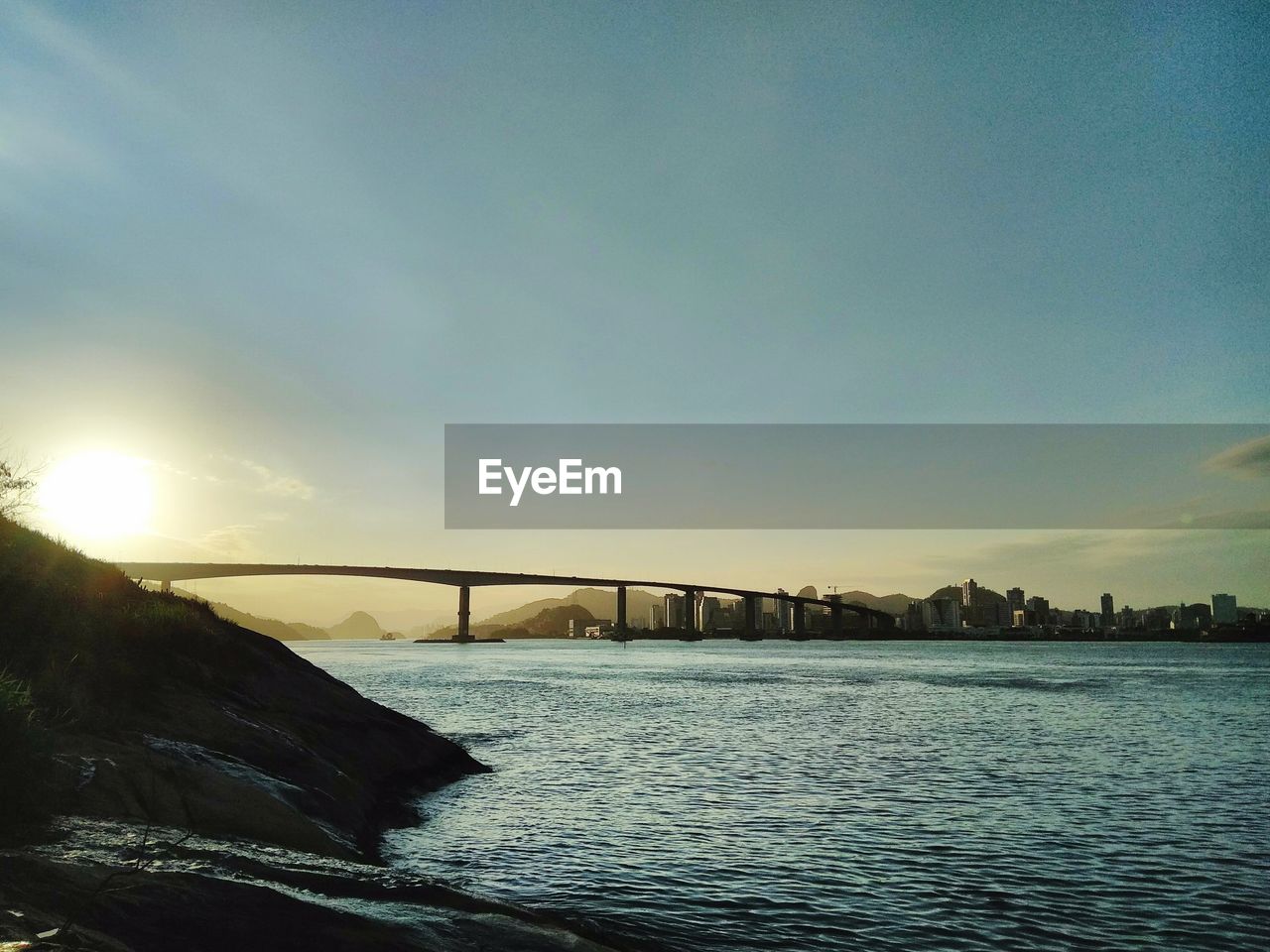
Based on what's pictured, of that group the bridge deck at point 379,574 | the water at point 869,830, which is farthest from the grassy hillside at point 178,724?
the bridge deck at point 379,574

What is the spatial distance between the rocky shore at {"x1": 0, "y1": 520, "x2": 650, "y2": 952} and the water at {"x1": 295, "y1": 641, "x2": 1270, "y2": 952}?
2.53 meters

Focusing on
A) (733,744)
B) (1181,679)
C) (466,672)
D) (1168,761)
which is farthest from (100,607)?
(1181,679)

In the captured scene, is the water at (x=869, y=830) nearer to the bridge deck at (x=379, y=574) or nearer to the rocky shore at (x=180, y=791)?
the rocky shore at (x=180, y=791)

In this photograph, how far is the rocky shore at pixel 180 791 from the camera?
8070 mm

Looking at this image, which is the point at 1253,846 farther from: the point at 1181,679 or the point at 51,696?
the point at 1181,679

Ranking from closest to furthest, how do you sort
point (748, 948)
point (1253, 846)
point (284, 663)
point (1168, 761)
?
point (748, 948)
point (1253, 846)
point (284, 663)
point (1168, 761)

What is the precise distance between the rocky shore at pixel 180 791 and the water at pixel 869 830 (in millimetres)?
2528

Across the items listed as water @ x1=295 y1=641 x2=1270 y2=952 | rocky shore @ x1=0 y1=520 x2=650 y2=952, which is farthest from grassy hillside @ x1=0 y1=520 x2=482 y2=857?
water @ x1=295 y1=641 x2=1270 y2=952

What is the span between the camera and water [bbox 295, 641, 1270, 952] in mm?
12953

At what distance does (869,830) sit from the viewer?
61.0ft

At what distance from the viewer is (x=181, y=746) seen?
14336 millimetres

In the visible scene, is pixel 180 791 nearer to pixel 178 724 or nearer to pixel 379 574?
pixel 178 724

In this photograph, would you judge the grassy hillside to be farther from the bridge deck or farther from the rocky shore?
the bridge deck

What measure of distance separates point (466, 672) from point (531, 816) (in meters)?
69.9
